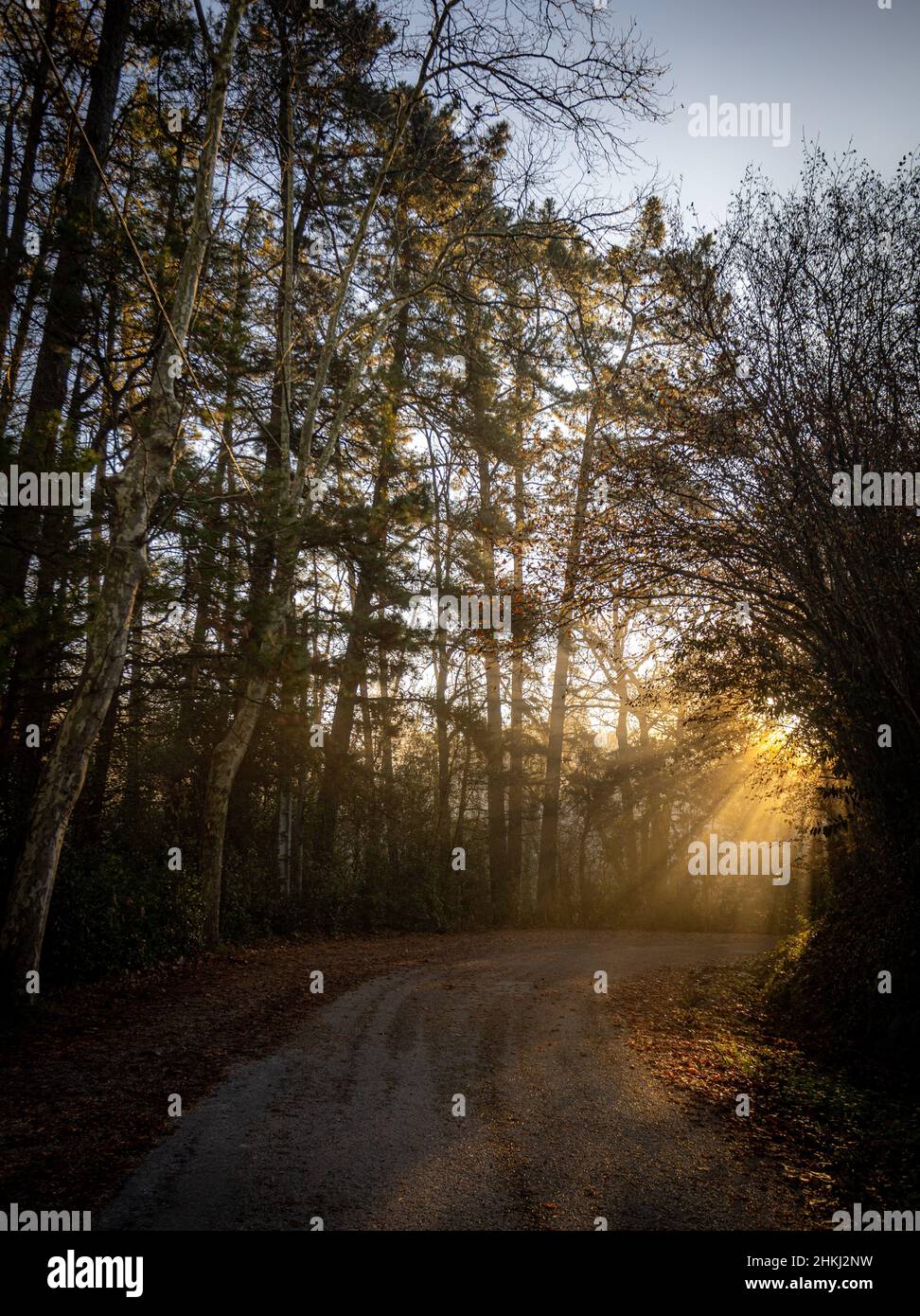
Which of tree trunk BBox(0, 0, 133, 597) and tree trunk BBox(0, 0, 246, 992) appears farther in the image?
tree trunk BBox(0, 0, 133, 597)

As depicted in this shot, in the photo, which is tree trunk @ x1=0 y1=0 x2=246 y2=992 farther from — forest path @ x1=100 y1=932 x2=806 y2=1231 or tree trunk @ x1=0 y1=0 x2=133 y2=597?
forest path @ x1=100 y1=932 x2=806 y2=1231

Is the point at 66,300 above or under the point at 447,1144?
above

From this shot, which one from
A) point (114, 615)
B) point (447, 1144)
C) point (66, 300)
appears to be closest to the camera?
point (447, 1144)

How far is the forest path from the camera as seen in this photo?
140 inches

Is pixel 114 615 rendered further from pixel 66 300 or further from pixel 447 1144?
pixel 447 1144

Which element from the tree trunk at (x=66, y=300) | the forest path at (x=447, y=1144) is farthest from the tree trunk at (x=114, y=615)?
the forest path at (x=447, y=1144)

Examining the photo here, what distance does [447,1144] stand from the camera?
4.37 m

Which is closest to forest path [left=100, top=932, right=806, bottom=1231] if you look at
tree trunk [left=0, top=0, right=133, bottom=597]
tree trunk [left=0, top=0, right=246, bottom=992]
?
tree trunk [left=0, top=0, right=246, bottom=992]

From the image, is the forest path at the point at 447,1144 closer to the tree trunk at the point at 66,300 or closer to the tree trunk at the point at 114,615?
the tree trunk at the point at 114,615

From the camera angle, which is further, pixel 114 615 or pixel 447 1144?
pixel 114 615

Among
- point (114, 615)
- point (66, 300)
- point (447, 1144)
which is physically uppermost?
point (66, 300)

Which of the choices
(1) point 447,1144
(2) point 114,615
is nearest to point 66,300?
(2) point 114,615

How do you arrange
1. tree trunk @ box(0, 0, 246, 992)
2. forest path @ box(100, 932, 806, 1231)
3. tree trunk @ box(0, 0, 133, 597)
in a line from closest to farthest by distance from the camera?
forest path @ box(100, 932, 806, 1231) < tree trunk @ box(0, 0, 246, 992) < tree trunk @ box(0, 0, 133, 597)
